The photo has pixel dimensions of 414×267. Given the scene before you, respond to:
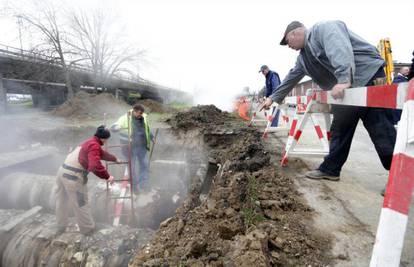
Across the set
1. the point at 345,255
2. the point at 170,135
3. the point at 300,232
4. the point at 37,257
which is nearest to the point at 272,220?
the point at 300,232

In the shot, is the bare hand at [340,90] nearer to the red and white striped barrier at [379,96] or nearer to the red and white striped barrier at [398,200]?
the red and white striped barrier at [379,96]

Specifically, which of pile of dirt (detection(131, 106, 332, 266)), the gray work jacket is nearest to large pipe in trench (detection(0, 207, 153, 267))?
Result: pile of dirt (detection(131, 106, 332, 266))

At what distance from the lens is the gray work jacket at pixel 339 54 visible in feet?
7.83

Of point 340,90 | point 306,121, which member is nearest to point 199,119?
point 306,121

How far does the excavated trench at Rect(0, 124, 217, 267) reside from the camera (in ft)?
12.9

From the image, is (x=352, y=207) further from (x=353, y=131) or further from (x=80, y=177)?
(x=80, y=177)

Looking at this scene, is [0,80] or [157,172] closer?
[157,172]

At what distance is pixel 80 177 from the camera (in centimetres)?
432

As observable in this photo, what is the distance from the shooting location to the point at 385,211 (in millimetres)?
1091

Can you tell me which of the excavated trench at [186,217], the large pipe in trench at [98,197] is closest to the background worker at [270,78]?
the excavated trench at [186,217]

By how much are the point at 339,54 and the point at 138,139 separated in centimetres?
470

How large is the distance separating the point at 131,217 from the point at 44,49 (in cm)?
1937

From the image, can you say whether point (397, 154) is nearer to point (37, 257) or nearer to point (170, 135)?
point (37, 257)

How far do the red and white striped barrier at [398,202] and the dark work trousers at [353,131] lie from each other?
62.2 inches
